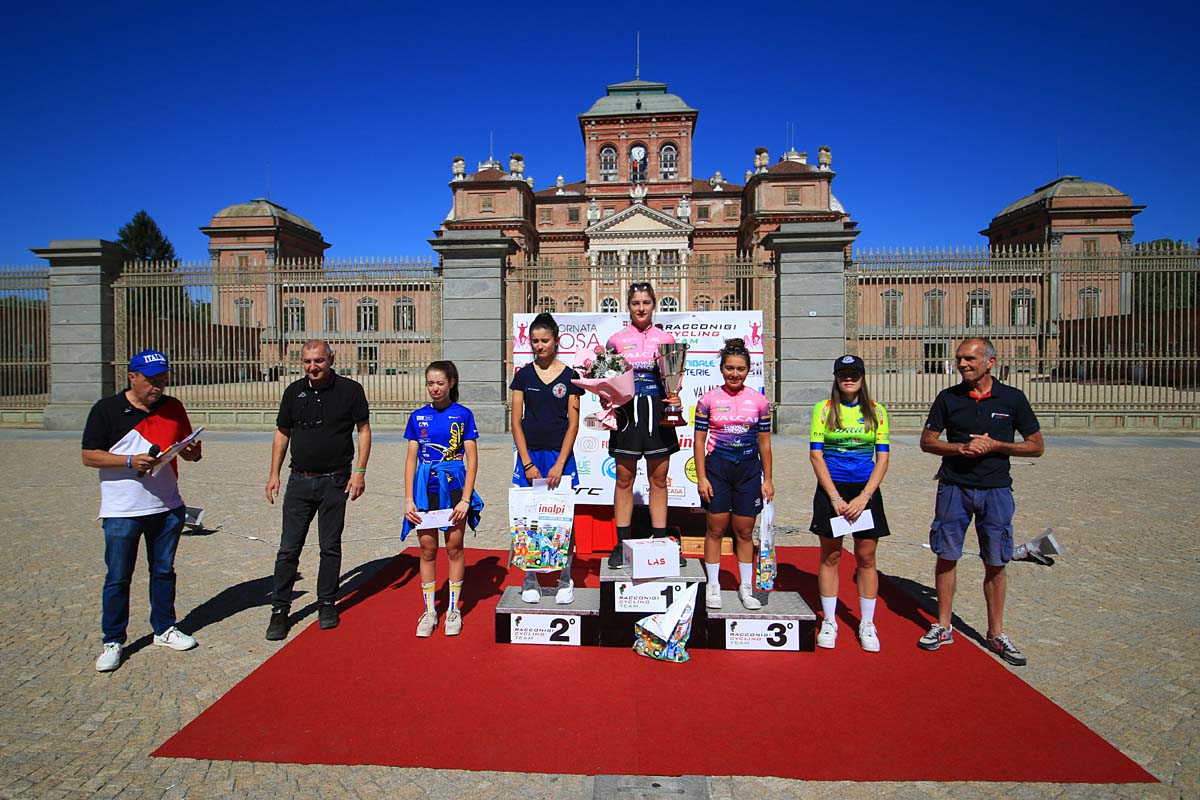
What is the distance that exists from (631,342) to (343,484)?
7.24 feet

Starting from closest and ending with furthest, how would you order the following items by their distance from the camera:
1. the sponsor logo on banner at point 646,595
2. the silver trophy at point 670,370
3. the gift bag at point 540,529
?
the sponsor logo on banner at point 646,595 < the gift bag at point 540,529 < the silver trophy at point 670,370

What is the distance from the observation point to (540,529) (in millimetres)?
4684

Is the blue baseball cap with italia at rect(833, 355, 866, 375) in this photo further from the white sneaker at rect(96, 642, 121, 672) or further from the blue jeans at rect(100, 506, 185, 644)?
the white sneaker at rect(96, 642, 121, 672)

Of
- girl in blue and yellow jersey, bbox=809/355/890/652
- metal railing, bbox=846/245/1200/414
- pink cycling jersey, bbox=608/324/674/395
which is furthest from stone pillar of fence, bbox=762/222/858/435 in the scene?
girl in blue and yellow jersey, bbox=809/355/890/652

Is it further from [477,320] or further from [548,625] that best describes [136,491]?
[477,320]

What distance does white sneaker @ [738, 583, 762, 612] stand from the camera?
4443mm

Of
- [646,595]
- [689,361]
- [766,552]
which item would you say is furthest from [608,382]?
[689,361]

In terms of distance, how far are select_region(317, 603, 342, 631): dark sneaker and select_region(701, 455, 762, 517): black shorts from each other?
2608mm

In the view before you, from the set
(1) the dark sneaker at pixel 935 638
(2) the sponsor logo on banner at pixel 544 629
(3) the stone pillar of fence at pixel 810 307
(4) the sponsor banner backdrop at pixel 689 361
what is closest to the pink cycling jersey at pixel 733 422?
(2) the sponsor logo on banner at pixel 544 629

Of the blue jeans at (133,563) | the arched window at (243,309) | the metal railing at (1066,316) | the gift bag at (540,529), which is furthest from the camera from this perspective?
the arched window at (243,309)

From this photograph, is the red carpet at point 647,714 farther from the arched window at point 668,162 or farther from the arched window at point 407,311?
the arched window at point 668,162

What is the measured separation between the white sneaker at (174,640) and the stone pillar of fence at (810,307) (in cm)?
1204

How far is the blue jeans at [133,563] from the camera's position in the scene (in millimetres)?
4117

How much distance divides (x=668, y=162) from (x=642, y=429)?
209 ft
